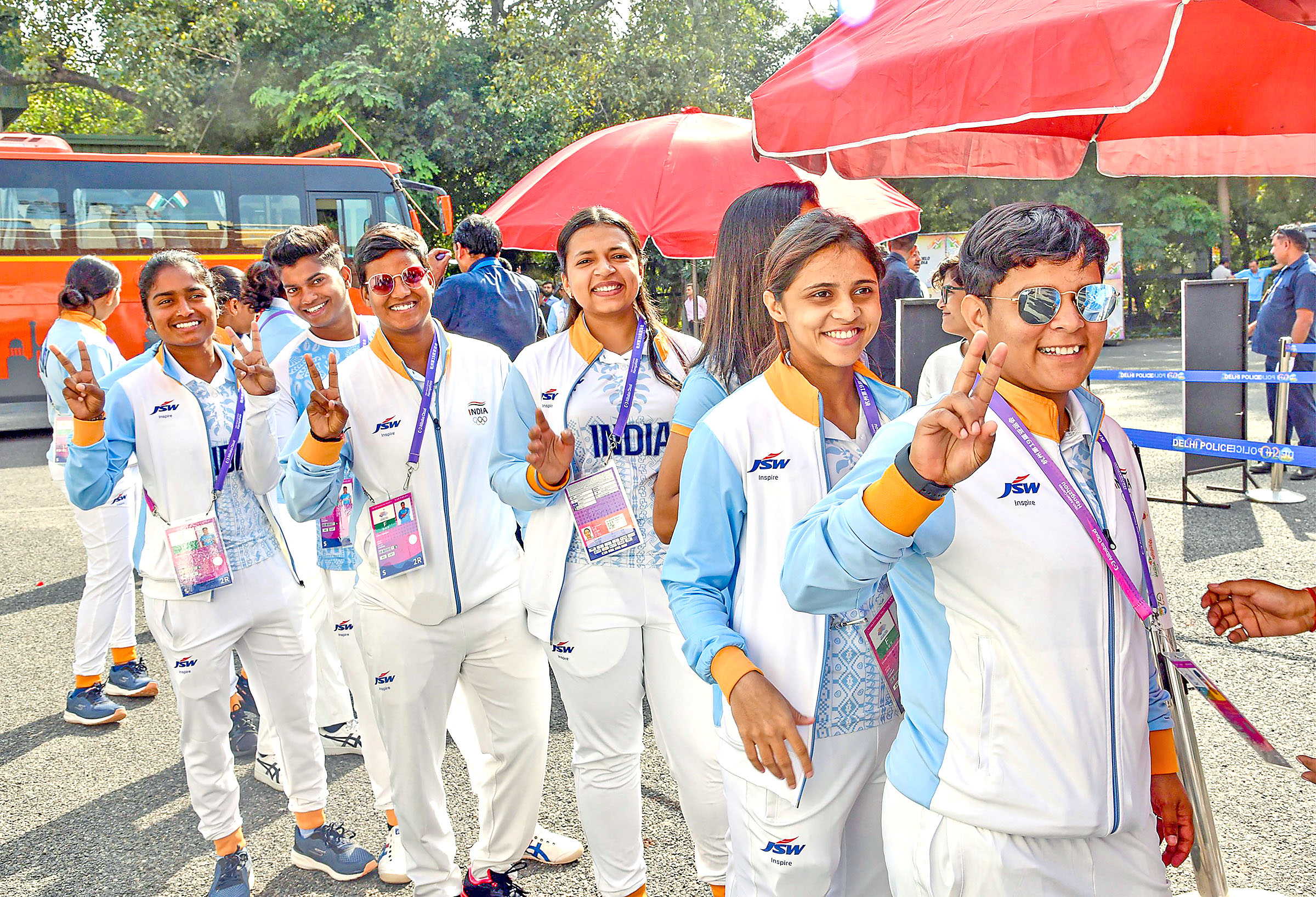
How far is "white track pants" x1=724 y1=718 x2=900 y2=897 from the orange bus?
13.6 metres

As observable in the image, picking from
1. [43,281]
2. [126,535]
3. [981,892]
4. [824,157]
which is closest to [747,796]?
[981,892]

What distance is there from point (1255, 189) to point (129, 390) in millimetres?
31363

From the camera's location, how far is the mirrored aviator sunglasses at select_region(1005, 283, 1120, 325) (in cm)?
175

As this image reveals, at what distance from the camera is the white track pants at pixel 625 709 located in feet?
9.42

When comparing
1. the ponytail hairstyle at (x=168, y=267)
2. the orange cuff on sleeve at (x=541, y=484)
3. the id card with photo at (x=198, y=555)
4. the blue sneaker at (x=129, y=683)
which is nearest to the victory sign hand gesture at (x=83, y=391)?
the ponytail hairstyle at (x=168, y=267)

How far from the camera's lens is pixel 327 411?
9.55 feet

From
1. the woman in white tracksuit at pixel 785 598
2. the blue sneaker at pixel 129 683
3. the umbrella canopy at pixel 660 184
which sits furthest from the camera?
the blue sneaker at pixel 129 683

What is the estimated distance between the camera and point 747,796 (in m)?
2.14

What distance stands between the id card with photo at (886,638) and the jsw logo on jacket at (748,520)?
0.50 ft

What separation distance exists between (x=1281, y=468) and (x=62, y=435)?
354 inches

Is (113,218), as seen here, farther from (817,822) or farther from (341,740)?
(817,822)

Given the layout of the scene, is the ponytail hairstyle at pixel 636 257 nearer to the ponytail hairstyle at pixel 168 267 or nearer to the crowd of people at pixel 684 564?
the crowd of people at pixel 684 564

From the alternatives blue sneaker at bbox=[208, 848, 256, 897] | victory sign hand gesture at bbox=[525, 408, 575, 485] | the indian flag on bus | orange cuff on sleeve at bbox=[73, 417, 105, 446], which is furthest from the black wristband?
the indian flag on bus

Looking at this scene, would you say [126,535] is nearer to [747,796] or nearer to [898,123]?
[747,796]
